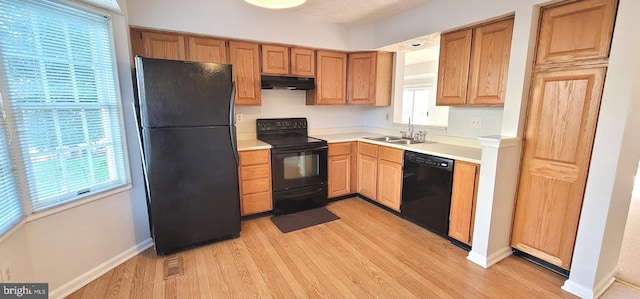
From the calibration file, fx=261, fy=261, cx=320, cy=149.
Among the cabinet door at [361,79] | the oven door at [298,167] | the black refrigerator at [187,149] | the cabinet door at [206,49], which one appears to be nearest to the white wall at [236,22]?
the cabinet door at [206,49]

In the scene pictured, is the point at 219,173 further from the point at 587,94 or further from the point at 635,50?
the point at 635,50

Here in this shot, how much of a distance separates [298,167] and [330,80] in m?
1.31

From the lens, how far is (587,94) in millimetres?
1811

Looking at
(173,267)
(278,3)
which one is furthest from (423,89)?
(173,267)

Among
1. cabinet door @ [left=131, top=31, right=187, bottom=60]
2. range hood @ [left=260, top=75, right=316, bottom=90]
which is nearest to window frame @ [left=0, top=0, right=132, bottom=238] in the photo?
cabinet door @ [left=131, top=31, right=187, bottom=60]

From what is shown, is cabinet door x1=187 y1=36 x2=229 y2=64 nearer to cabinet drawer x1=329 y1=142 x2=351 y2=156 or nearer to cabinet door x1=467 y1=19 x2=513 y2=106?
cabinet drawer x1=329 y1=142 x2=351 y2=156

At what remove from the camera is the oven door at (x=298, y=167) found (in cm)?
309

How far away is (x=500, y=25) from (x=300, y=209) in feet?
9.19

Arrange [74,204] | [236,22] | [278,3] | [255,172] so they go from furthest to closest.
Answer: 1. [255,172]
2. [236,22]
3. [74,204]
4. [278,3]

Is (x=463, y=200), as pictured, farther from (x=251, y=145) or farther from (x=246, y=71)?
(x=246, y=71)

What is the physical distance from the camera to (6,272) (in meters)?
1.46

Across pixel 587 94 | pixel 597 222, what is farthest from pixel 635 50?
pixel 597 222

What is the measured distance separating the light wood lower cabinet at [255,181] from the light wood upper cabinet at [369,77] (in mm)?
1567

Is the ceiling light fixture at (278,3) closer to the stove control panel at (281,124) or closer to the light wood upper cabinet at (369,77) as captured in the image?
the stove control panel at (281,124)
